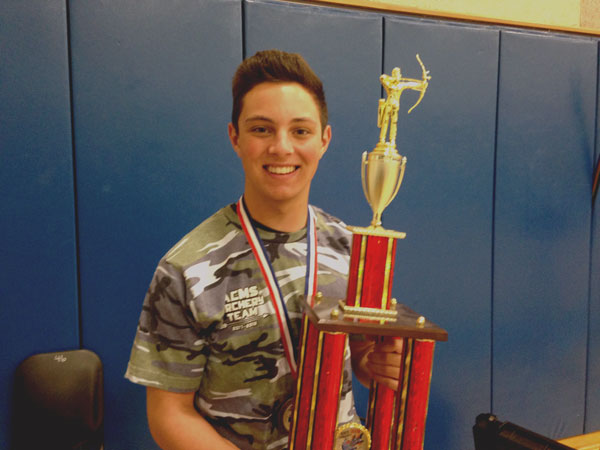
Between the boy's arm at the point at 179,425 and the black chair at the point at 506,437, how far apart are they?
93 centimetres

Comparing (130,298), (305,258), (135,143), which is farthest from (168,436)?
(135,143)

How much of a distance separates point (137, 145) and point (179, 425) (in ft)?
3.09

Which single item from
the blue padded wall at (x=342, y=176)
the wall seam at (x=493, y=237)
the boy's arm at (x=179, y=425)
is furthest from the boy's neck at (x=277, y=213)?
the wall seam at (x=493, y=237)

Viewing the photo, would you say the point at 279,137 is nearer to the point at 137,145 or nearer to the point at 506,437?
the point at 137,145

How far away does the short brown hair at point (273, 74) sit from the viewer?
90 centimetres

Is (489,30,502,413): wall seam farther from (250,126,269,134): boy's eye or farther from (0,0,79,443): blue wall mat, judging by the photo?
(0,0,79,443): blue wall mat

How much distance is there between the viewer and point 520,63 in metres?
1.88

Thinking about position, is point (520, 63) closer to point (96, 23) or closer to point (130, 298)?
point (96, 23)

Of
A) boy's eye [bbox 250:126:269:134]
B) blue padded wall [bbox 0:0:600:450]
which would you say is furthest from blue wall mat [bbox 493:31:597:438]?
boy's eye [bbox 250:126:269:134]

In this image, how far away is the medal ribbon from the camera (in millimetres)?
945

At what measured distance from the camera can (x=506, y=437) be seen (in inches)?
53.2

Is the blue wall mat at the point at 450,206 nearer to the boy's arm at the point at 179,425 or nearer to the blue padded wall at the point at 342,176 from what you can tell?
the blue padded wall at the point at 342,176

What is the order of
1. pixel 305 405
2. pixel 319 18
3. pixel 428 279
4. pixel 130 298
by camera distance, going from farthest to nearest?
pixel 428 279, pixel 319 18, pixel 130 298, pixel 305 405

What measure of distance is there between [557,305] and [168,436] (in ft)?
6.34
